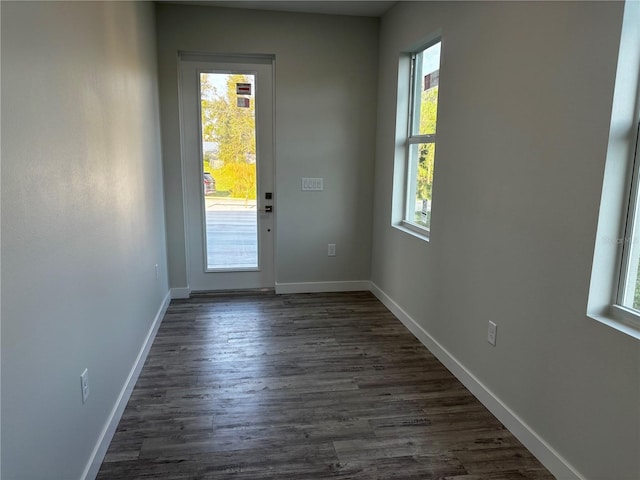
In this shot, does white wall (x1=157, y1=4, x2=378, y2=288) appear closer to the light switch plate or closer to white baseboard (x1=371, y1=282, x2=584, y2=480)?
the light switch plate

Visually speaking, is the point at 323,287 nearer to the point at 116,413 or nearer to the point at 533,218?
the point at 116,413

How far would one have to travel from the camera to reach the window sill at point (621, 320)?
1.58 m

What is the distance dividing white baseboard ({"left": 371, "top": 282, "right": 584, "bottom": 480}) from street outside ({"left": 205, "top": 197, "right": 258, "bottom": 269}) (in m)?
1.76

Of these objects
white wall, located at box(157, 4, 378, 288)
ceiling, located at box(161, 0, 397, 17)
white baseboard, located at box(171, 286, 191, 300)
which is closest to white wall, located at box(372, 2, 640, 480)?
ceiling, located at box(161, 0, 397, 17)

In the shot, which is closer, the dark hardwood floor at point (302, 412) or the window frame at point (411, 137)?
the dark hardwood floor at point (302, 412)

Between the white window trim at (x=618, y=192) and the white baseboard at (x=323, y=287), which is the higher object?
the white window trim at (x=618, y=192)

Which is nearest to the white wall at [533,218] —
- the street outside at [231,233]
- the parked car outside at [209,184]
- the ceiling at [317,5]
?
the ceiling at [317,5]

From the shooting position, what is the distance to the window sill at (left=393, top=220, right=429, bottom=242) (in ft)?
10.9

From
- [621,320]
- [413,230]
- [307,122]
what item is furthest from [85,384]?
[307,122]

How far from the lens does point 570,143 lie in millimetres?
1796

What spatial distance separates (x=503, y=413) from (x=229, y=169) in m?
3.08

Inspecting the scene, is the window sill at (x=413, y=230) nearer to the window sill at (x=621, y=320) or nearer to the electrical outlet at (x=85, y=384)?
the window sill at (x=621, y=320)

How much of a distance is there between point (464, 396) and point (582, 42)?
6.20 feet

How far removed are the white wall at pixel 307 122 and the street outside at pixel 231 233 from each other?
0.86 feet
